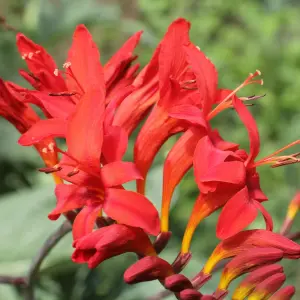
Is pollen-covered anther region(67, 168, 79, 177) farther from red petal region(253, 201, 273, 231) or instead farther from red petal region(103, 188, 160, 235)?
red petal region(253, 201, 273, 231)

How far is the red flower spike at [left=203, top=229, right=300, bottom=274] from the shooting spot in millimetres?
676

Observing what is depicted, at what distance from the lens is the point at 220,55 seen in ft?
7.04

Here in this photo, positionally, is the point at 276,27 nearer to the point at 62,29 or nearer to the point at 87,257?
the point at 62,29

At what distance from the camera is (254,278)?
0.70 meters

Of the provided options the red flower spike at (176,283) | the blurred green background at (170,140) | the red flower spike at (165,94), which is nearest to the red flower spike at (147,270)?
the red flower spike at (176,283)

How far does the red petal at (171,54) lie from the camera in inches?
29.0

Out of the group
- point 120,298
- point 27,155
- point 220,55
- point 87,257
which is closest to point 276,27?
point 220,55

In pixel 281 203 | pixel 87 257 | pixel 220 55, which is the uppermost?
pixel 87 257

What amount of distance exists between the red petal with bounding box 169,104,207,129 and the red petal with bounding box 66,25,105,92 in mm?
109

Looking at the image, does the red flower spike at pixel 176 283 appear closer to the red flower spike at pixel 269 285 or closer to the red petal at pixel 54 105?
the red flower spike at pixel 269 285

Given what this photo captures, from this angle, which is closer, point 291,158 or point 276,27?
point 291,158

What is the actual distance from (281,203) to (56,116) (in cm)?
94

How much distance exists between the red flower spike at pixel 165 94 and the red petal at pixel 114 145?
8 cm

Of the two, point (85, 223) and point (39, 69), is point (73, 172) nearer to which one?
point (85, 223)
